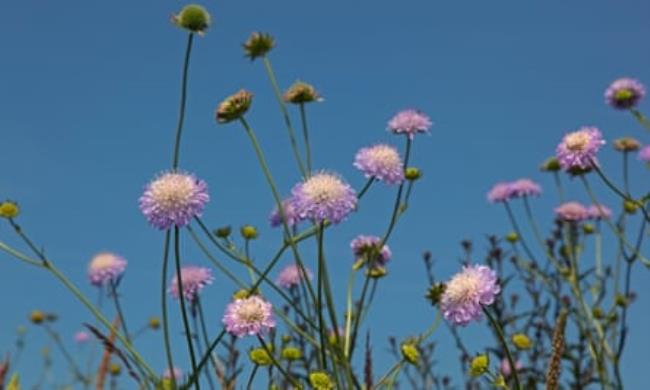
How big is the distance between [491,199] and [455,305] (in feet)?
10.3

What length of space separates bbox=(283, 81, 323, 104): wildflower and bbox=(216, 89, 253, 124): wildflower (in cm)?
28

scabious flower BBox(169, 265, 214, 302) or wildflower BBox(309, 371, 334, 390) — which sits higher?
scabious flower BBox(169, 265, 214, 302)

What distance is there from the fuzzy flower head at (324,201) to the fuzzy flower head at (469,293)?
410 mm

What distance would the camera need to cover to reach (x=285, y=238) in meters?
2.69

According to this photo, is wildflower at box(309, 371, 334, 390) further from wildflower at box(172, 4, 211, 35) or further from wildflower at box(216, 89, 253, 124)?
wildflower at box(172, 4, 211, 35)

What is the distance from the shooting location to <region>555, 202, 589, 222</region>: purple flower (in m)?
5.21

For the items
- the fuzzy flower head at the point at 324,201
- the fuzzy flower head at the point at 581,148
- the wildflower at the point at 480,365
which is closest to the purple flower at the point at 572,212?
the fuzzy flower head at the point at 581,148

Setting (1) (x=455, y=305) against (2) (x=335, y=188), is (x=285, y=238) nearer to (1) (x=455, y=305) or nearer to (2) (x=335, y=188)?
(2) (x=335, y=188)

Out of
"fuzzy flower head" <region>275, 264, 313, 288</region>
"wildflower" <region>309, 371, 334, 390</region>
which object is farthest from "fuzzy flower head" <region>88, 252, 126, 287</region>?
"wildflower" <region>309, 371, 334, 390</region>

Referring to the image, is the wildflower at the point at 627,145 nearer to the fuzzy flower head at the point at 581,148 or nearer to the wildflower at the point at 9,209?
the fuzzy flower head at the point at 581,148

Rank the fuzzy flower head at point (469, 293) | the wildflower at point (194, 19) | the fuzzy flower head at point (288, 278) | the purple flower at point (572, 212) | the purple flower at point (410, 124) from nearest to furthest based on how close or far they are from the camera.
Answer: the fuzzy flower head at point (469, 293) → the wildflower at point (194, 19) → the purple flower at point (410, 124) → the fuzzy flower head at point (288, 278) → the purple flower at point (572, 212)

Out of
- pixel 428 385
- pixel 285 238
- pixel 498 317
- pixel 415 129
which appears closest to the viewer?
pixel 285 238

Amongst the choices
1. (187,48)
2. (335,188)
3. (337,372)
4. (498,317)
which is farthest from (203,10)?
(498,317)

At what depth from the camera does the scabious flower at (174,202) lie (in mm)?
2479
